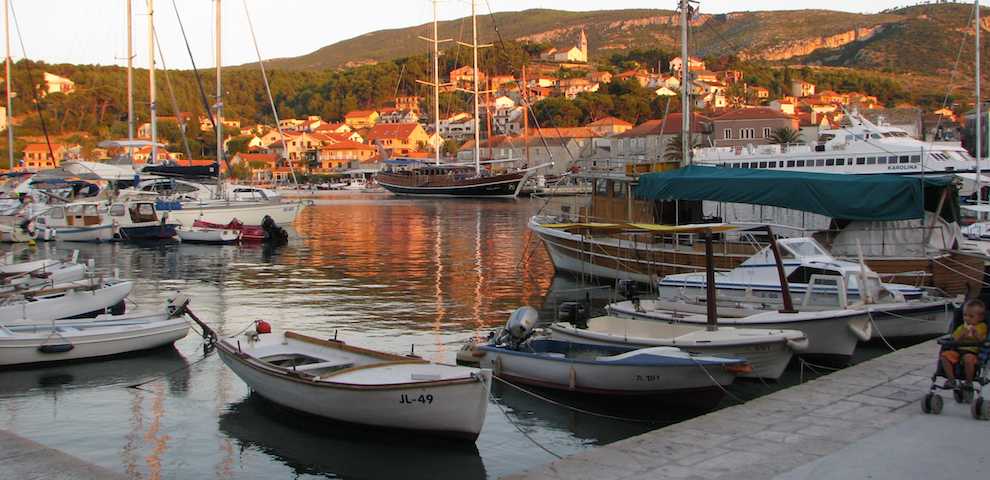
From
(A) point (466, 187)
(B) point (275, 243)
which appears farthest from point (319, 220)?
(A) point (466, 187)

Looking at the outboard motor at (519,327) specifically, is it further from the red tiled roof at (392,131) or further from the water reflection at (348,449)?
the red tiled roof at (392,131)

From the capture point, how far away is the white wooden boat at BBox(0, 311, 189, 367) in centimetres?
1652

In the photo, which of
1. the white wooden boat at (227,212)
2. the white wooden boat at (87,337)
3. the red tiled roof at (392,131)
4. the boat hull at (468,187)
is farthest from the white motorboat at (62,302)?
the red tiled roof at (392,131)

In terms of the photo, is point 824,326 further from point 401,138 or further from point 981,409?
point 401,138

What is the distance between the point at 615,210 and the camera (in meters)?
29.3

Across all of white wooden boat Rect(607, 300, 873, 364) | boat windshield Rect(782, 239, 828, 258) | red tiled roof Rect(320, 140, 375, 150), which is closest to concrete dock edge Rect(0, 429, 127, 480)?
white wooden boat Rect(607, 300, 873, 364)

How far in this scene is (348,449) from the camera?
1231cm

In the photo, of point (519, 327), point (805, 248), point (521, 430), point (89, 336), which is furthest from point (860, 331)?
point (89, 336)

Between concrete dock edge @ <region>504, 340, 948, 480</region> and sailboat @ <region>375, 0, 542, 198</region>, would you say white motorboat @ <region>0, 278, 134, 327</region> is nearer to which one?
concrete dock edge @ <region>504, 340, 948, 480</region>

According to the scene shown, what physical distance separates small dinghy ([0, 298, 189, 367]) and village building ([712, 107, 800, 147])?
83978 millimetres

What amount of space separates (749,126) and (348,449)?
92624mm

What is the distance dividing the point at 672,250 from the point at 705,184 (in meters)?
2.23

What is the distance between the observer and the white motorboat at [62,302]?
18.2 metres

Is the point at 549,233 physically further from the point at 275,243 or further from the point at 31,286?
the point at 275,243
